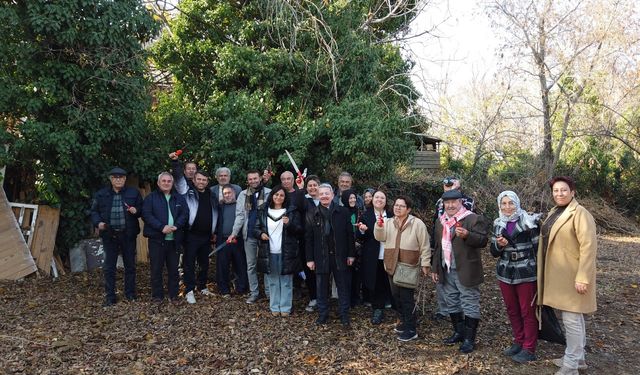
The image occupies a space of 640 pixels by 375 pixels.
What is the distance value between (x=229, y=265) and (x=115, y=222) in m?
Answer: 1.63

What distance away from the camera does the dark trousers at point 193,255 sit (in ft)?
20.4

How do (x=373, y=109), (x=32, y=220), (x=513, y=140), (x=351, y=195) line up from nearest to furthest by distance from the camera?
(x=351, y=195), (x=32, y=220), (x=373, y=109), (x=513, y=140)

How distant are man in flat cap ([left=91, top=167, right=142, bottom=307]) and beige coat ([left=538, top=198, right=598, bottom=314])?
15.6 ft

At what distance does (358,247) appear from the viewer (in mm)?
5891

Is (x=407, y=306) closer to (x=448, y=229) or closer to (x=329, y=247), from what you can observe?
(x=448, y=229)

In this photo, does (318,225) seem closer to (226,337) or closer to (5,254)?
(226,337)

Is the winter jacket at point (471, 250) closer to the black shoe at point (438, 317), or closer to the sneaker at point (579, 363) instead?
the sneaker at point (579, 363)

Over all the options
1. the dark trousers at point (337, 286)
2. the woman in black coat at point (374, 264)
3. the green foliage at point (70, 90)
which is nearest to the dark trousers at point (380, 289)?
the woman in black coat at point (374, 264)

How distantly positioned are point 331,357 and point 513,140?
14020 mm

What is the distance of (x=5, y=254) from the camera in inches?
263

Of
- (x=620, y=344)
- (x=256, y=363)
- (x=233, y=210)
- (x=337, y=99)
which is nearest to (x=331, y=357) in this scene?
(x=256, y=363)

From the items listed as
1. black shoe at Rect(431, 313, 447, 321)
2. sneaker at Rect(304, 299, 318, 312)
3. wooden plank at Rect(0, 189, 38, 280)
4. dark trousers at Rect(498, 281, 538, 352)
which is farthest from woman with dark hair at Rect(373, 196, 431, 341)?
wooden plank at Rect(0, 189, 38, 280)

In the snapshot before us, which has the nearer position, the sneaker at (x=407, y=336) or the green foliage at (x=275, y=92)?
the sneaker at (x=407, y=336)

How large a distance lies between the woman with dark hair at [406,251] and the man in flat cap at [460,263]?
0.16 metres
